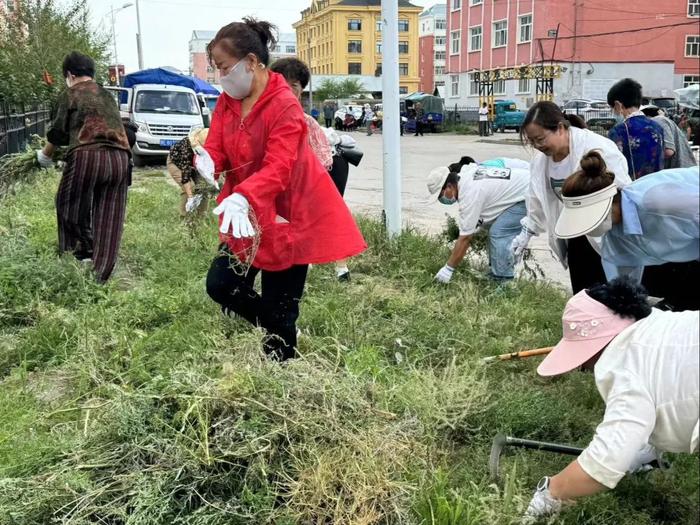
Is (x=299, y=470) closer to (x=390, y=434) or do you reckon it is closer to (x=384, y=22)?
(x=390, y=434)

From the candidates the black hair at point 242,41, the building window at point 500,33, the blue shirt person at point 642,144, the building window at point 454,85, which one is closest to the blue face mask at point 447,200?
the blue shirt person at point 642,144

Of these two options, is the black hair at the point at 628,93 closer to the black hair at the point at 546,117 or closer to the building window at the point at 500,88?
the black hair at the point at 546,117

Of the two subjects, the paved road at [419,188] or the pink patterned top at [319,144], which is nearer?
the pink patterned top at [319,144]

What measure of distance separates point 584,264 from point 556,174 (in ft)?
1.65

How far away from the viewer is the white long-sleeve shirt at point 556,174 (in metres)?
3.70

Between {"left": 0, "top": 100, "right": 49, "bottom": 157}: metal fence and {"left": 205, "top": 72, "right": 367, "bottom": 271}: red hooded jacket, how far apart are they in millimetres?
7044

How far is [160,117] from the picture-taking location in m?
16.6

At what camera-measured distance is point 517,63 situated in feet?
139

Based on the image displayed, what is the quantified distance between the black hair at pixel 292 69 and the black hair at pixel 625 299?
2.82 metres

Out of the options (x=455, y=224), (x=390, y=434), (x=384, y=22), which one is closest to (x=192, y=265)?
(x=455, y=224)

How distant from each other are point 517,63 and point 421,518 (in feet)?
141

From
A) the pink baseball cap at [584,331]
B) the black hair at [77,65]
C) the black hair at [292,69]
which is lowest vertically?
the pink baseball cap at [584,331]

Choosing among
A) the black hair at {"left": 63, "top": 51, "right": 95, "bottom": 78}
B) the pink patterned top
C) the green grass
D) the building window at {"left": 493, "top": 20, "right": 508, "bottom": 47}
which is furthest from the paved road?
the building window at {"left": 493, "top": 20, "right": 508, "bottom": 47}

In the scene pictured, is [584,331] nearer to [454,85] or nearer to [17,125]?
[17,125]
